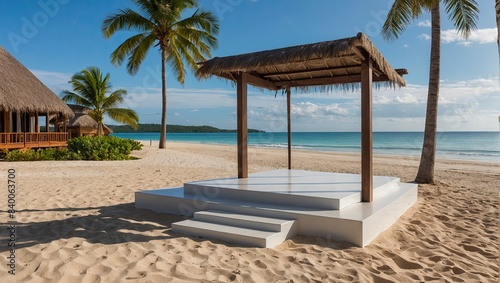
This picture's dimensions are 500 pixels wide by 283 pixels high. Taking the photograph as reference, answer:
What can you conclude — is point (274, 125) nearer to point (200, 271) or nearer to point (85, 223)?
point (85, 223)

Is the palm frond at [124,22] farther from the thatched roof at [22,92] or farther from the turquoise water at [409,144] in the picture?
the turquoise water at [409,144]

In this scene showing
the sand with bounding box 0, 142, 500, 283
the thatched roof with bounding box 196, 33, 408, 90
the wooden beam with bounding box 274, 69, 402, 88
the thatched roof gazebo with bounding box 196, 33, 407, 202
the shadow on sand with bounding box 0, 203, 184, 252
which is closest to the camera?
the sand with bounding box 0, 142, 500, 283

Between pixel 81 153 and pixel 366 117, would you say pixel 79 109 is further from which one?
pixel 366 117

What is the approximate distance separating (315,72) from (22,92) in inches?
608

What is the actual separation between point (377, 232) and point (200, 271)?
2342mm

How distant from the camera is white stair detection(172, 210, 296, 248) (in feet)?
12.3

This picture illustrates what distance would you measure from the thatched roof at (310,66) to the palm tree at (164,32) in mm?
12809

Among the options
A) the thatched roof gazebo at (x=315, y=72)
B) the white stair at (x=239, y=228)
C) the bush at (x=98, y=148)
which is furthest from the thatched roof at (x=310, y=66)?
the bush at (x=98, y=148)

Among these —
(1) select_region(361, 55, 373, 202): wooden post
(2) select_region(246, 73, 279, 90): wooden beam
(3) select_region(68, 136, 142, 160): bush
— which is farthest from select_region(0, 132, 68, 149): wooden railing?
(1) select_region(361, 55, 373, 202): wooden post

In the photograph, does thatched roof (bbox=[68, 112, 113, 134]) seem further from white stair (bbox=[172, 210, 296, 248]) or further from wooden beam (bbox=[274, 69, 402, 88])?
white stair (bbox=[172, 210, 296, 248])

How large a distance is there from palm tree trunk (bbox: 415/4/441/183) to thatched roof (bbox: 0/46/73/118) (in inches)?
641

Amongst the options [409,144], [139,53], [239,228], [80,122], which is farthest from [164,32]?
[409,144]

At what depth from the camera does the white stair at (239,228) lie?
12.3 ft

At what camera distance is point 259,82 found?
22.1ft
